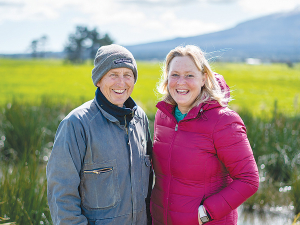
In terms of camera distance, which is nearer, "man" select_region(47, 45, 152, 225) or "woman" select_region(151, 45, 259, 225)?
"man" select_region(47, 45, 152, 225)

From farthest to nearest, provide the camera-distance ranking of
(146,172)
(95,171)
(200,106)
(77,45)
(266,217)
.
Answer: (77,45)
(266,217)
(146,172)
(200,106)
(95,171)

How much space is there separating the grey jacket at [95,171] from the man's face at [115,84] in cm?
13

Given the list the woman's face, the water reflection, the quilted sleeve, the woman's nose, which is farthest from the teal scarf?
the water reflection

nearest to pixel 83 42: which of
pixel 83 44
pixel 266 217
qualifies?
pixel 83 44

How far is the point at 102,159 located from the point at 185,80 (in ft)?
2.99

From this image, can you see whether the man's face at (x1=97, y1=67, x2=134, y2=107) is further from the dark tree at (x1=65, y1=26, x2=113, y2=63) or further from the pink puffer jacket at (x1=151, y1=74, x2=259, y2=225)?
the dark tree at (x1=65, y1=26, x2=113, y2=63)

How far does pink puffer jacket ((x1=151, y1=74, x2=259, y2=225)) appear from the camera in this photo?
7.10ft

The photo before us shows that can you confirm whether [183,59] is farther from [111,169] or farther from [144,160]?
[111,169]

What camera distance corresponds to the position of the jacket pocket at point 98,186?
2102 millimetres

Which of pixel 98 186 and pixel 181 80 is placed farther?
pixel 181 80

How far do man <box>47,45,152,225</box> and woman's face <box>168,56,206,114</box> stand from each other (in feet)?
1.15

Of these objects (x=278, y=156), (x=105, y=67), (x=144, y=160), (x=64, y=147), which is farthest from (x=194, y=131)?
(x=278, y=156)

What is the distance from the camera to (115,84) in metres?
2.27

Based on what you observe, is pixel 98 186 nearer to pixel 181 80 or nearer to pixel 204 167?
pixel 204 167
